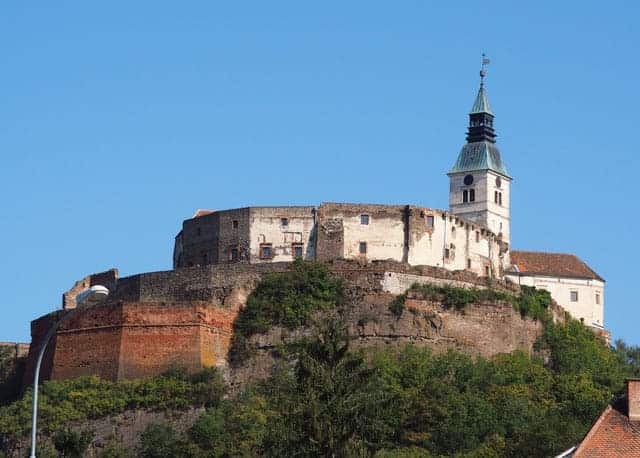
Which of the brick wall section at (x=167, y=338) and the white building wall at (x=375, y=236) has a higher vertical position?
the white building wall at (x=375, y=236)

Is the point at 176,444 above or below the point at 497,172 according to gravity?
below

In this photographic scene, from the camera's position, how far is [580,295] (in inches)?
4599

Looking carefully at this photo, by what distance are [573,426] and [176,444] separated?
1951cm

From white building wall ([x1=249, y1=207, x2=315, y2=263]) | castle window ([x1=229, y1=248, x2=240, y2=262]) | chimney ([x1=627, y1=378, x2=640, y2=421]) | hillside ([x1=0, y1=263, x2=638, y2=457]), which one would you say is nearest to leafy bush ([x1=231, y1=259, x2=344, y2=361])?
hillside ([x1=0, y1=263, x2=638, y2=457])

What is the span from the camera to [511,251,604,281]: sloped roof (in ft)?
380

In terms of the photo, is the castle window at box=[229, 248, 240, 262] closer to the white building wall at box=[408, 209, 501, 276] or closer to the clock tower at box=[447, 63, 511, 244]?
the white building wall at box=[408, 209, 501, 276]

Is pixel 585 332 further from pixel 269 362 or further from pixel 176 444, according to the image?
pixel 176 444

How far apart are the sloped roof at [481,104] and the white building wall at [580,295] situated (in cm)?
1903

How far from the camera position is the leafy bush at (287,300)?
9800 centimetres

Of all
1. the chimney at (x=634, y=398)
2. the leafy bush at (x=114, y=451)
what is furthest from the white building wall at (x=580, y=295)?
the chimney at (x=634, y=398)

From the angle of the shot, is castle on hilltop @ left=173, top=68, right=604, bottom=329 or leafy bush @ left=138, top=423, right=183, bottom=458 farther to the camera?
castle on hilltop @ left=173, top=68, right=604, bottom=329

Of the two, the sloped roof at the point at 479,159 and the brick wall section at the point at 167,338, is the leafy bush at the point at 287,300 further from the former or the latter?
the sloped roof at the point at 479,159

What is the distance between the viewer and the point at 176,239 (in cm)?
11038

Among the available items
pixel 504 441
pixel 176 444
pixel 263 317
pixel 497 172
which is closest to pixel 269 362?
pixel 263 317
